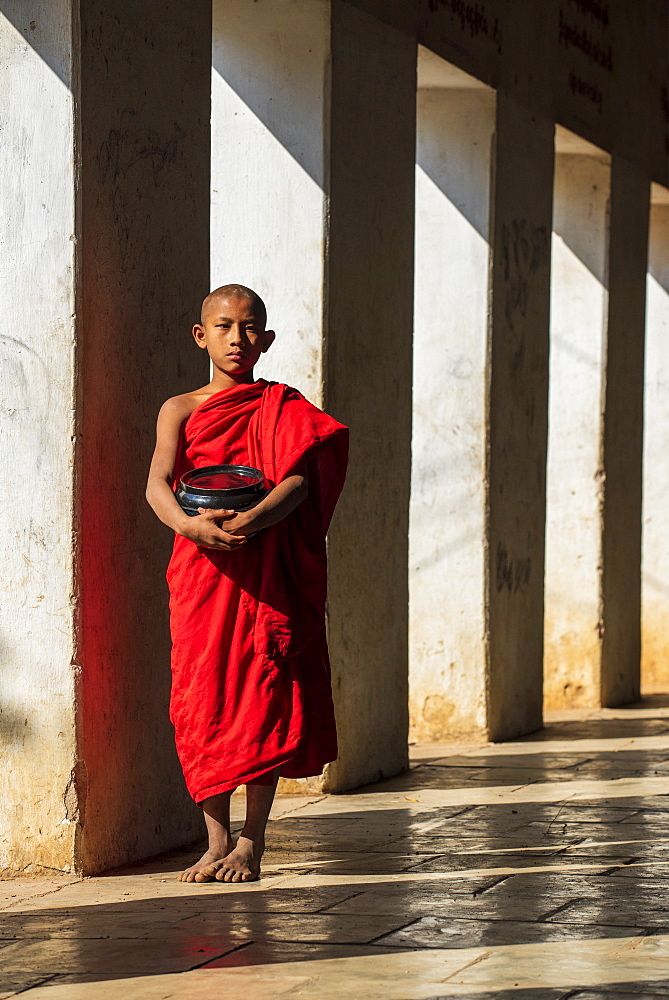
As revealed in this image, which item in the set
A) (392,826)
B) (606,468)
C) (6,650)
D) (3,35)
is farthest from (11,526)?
(606,468)

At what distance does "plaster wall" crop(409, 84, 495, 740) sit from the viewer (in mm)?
8164

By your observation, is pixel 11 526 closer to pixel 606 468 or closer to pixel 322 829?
pixel 322 829

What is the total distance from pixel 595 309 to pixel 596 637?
2.04 m

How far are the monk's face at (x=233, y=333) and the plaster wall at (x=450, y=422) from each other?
10.8 feet

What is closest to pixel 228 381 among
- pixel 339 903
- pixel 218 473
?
pixel 218 473

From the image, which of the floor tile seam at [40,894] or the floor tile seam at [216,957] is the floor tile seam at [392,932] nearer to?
the floor tile seam at [216,957]

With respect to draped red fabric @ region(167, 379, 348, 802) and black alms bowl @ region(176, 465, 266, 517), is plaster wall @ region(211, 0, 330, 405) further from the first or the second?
black alms bowl @ region(176, 465, 266, 517)

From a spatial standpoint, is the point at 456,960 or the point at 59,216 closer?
the point at 456,960

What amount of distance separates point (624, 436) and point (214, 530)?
5992 millimetres

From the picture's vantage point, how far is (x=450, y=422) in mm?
8234

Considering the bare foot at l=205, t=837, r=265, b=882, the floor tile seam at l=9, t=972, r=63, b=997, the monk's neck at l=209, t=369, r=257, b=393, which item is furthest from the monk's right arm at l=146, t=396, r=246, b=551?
the floor tile seam at l=9, t=972, r=63, b=997

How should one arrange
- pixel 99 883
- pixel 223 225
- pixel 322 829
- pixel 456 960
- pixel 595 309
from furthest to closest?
1. pixel 595 309
2. pixel 223 225
3. pixel 322 829
4. pixel 99 883
5. pixel 456 960

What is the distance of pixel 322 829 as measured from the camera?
5852 mm

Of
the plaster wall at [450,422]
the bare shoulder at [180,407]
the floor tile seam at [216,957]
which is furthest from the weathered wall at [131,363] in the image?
the plaster wall at [450,422]
